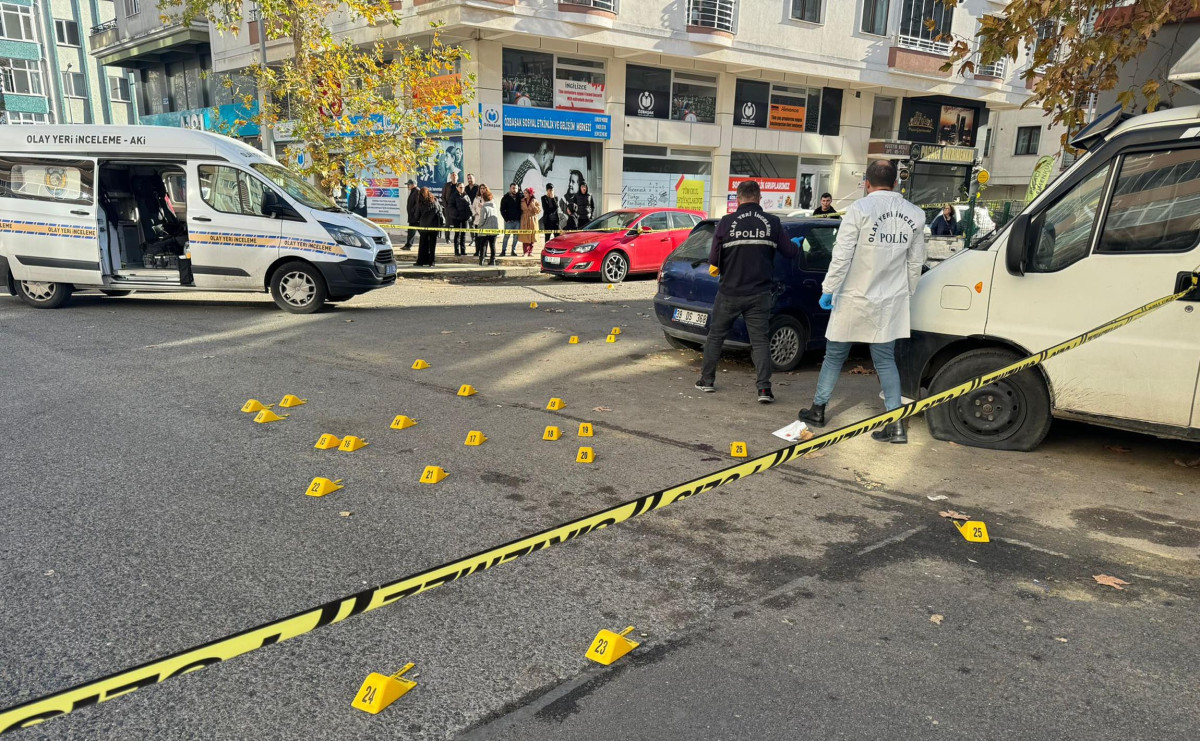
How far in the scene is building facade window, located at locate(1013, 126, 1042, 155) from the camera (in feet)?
140

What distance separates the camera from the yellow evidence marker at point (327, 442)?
5.38m

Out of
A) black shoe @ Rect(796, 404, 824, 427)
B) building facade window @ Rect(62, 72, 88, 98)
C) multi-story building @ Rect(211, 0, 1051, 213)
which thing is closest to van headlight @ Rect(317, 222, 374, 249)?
black shoe @ Rect(796, 404, 824, 427)

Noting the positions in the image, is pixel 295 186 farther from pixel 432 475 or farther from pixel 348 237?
pixel 432 475

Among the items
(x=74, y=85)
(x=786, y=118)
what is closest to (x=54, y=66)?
(x=74, y=85)

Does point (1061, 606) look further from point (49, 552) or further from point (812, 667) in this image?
point (49, 552)

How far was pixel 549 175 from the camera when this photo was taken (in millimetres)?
24203

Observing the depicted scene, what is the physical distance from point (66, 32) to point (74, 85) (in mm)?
3245

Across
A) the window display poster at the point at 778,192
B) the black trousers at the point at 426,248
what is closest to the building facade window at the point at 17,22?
the window display poster at the point at 778,192

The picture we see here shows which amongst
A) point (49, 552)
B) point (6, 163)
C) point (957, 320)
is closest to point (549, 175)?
point (6, 163)

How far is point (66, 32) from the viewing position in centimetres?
5050

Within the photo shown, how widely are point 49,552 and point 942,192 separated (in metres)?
35.6

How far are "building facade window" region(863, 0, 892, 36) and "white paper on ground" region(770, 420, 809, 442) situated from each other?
86.2 ft

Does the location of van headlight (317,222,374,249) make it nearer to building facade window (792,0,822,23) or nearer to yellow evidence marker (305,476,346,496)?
yellow evidence marker (305,476,346,496)

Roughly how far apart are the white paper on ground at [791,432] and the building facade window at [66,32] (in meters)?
59.7
